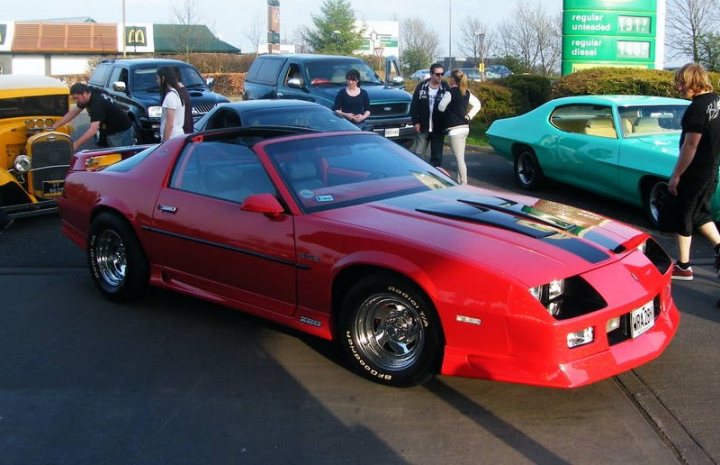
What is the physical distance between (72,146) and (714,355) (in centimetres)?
752

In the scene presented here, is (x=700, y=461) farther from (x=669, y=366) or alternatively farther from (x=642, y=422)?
(x=669, y=366)

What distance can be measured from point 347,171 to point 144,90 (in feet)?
35.1

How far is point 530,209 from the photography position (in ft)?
15.7

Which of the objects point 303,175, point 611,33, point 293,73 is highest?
point 611,33

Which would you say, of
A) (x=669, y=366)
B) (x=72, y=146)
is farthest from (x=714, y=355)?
(x=72, y=146)

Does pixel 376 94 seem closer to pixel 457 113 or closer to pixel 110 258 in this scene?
pixel 457 113

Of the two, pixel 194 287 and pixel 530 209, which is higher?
pixel 530 209

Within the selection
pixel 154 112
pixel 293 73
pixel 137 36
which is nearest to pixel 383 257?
pixel 154 112

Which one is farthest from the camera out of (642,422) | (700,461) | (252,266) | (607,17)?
(607,17)

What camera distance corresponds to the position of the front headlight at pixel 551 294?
373 centimetres

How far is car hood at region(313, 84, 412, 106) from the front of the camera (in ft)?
43.8

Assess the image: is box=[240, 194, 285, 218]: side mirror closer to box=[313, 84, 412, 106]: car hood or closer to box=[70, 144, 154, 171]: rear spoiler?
box=[70, 144, 154, 171]: rear spoiler

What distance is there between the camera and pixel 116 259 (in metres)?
6.07

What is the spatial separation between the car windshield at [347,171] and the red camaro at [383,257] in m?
0.01
